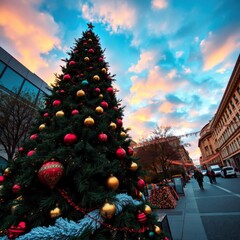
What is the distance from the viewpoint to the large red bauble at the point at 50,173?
1.48 metres

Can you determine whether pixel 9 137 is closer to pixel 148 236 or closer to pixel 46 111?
pixel 46 111

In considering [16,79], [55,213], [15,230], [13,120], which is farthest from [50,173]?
[16,79]

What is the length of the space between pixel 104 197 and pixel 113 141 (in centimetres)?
96

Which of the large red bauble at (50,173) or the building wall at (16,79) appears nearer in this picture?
the large red bauble at (50,173)

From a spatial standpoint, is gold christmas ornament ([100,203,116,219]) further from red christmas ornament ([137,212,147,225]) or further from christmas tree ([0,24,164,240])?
red christmas ornament ([137,212,147,225])

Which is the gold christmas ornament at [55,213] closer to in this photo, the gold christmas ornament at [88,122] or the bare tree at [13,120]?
the gold christmas ornament at [88,122]

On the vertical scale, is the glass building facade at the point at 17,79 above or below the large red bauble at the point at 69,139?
above

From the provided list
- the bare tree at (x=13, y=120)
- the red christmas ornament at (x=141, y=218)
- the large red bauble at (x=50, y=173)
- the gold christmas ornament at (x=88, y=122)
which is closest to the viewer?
the large red bauble at (x=50, y=173)

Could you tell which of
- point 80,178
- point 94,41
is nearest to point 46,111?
point 80,178

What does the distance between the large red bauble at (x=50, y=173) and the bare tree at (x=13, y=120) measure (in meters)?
8.13

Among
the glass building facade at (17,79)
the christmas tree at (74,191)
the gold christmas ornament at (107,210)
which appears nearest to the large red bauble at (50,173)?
the christmas tree at (74,191)

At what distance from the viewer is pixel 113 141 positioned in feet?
7.55

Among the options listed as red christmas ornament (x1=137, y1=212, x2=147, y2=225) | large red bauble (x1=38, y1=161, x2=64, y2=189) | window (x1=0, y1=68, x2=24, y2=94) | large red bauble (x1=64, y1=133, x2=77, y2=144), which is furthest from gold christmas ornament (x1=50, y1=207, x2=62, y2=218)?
window (x1=0, y1=68, x2=24, y2=94)

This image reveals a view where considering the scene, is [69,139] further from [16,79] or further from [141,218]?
[16,79]
